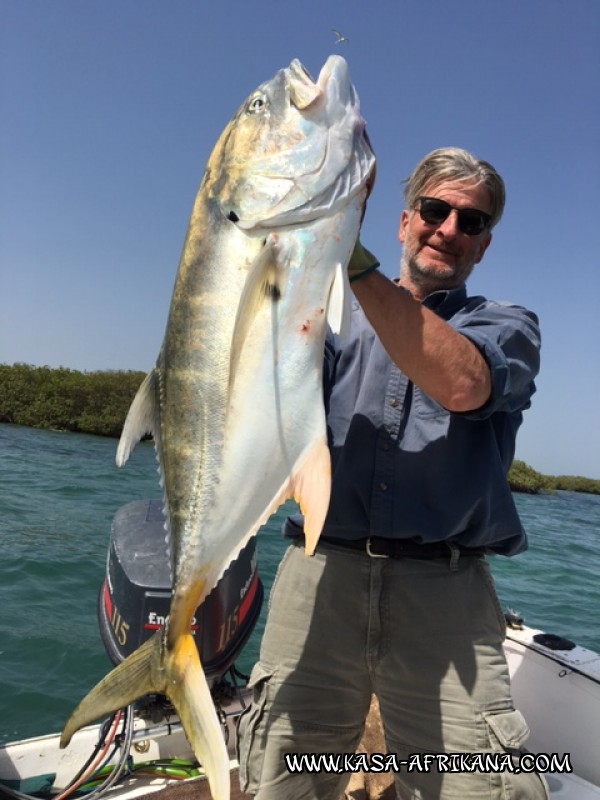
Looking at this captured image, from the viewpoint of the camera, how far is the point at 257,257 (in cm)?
184

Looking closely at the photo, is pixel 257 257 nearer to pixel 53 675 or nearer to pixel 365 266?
pixel 365 266

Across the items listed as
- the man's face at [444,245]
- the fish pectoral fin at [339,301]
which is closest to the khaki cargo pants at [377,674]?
the fish pectoral fin at [339,301]

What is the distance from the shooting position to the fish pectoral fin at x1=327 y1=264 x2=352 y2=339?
1812 millimetres

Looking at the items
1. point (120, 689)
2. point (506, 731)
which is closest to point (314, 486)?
point (120, 689)

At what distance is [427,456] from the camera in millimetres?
2438

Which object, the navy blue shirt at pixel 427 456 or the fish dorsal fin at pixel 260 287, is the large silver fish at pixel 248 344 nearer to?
the fish dorsal fin at pixel 260 287

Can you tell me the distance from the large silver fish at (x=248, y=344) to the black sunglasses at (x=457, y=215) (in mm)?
891

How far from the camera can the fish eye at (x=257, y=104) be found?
196 cm

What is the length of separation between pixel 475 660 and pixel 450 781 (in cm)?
44

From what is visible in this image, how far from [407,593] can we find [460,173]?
1.89 m

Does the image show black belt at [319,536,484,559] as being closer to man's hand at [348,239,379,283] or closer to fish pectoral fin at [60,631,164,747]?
fish pectoral fin at [60,631,164,747]

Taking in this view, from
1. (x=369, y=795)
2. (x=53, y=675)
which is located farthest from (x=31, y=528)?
(x=369, y=795)

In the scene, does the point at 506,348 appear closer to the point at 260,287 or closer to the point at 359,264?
the point at 359,264

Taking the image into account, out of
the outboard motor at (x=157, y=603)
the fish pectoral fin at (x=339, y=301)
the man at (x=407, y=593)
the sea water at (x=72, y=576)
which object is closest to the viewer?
the fish pectoral fin at (x=339, y=301)
